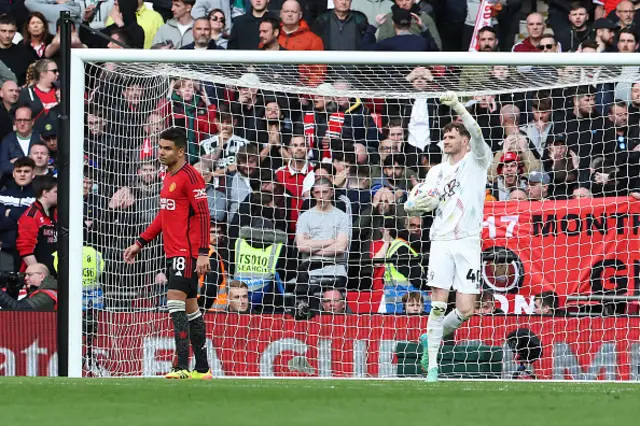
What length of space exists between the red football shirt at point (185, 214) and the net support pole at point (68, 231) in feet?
3.06

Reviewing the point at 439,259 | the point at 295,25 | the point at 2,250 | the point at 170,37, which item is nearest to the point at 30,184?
the point at 2,250

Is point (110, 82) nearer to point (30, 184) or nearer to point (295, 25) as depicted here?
point (30, 184)

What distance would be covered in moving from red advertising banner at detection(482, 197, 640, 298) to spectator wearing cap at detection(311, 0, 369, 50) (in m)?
3.14

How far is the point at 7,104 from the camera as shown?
13.0 m

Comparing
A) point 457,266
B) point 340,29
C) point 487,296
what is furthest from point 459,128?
point 340,29

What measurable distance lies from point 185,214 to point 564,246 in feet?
12.3

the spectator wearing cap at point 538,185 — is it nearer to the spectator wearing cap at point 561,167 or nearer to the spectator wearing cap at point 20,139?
the spectator wearing cap at point 561,167

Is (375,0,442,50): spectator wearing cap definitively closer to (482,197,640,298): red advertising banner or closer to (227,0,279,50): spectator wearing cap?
(227,0,279,50): spectator wearing cap

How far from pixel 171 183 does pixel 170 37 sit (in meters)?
5.02

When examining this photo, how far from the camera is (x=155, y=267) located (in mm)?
10797

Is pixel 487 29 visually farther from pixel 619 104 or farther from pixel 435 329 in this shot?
pixel 435 329

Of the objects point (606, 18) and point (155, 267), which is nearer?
point (155, 267)

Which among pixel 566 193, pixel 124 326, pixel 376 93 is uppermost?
pixel 376 93

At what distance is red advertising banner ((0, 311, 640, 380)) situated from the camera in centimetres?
1002
